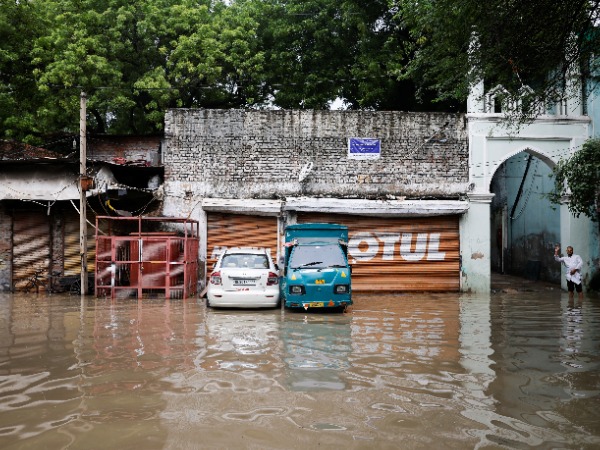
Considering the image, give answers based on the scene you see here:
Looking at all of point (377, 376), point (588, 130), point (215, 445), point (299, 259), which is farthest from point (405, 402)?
point (588, 130)

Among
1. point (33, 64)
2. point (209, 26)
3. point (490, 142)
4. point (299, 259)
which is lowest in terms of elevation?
point (299, 259)

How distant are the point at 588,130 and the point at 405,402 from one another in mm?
15349

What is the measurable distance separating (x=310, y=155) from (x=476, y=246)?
6107mm

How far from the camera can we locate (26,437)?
451cm

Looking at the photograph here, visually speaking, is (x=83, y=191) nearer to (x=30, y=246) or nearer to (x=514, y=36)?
(x=30, y=246)

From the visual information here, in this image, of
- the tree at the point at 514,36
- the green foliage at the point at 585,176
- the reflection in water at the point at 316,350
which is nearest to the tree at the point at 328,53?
the green foliage at the point at 585,176

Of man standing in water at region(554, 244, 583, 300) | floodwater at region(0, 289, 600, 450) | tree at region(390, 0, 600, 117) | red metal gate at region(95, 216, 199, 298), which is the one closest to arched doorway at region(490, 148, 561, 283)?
man standing in water at region(554, 244, 583, 300)

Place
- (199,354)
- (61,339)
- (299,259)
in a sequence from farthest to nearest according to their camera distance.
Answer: (299,259)
(61,339)
(199,354)

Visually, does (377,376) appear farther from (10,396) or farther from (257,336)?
(10,396)

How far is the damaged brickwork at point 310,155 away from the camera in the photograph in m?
17.3

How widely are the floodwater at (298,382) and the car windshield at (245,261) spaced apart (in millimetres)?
1798

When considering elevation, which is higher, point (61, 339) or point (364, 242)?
point (364, 242)

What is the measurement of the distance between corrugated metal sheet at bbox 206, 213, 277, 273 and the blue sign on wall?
3369 mm

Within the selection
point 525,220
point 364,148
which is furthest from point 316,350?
point 525,220
